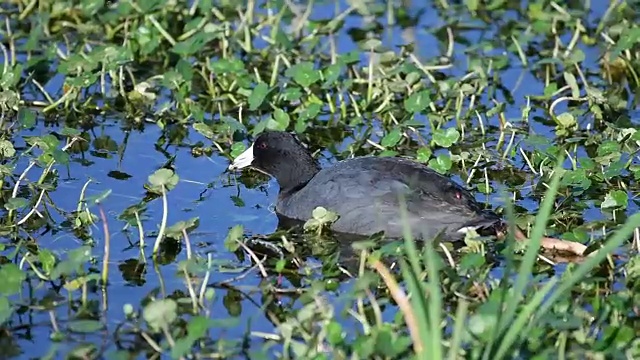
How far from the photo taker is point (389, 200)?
656 centimetres

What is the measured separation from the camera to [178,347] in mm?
4734

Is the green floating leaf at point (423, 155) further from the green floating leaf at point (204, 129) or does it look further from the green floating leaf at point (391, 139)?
the green floating leaf at point (204, 129)

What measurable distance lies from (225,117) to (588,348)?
3.32 m

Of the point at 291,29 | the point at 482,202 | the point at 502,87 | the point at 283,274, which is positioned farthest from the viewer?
the point at 291,29

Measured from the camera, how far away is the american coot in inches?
254

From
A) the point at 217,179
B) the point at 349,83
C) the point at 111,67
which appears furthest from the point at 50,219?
the point at 349,83

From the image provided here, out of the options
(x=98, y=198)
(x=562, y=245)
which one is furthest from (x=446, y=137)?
(x=98, y=198)

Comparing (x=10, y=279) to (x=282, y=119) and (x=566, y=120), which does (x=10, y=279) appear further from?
(x=566, y=120)

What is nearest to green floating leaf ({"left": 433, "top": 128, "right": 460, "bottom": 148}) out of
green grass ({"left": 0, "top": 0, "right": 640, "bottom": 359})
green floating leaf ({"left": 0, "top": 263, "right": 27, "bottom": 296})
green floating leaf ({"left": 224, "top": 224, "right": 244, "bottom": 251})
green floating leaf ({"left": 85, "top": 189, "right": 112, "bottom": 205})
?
→ green grass ({"left": 0, "top": 0, "right": 640, "bottom": 359})

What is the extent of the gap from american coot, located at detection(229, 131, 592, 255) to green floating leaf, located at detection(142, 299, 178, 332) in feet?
5.26

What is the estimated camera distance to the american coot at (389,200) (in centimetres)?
645

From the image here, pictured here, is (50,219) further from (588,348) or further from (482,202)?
(588,348)

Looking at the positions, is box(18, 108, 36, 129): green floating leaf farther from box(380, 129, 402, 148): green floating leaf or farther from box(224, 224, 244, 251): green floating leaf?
box(224, 224, 244, 251): green floating leaf

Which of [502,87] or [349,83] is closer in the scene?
[349,83]
